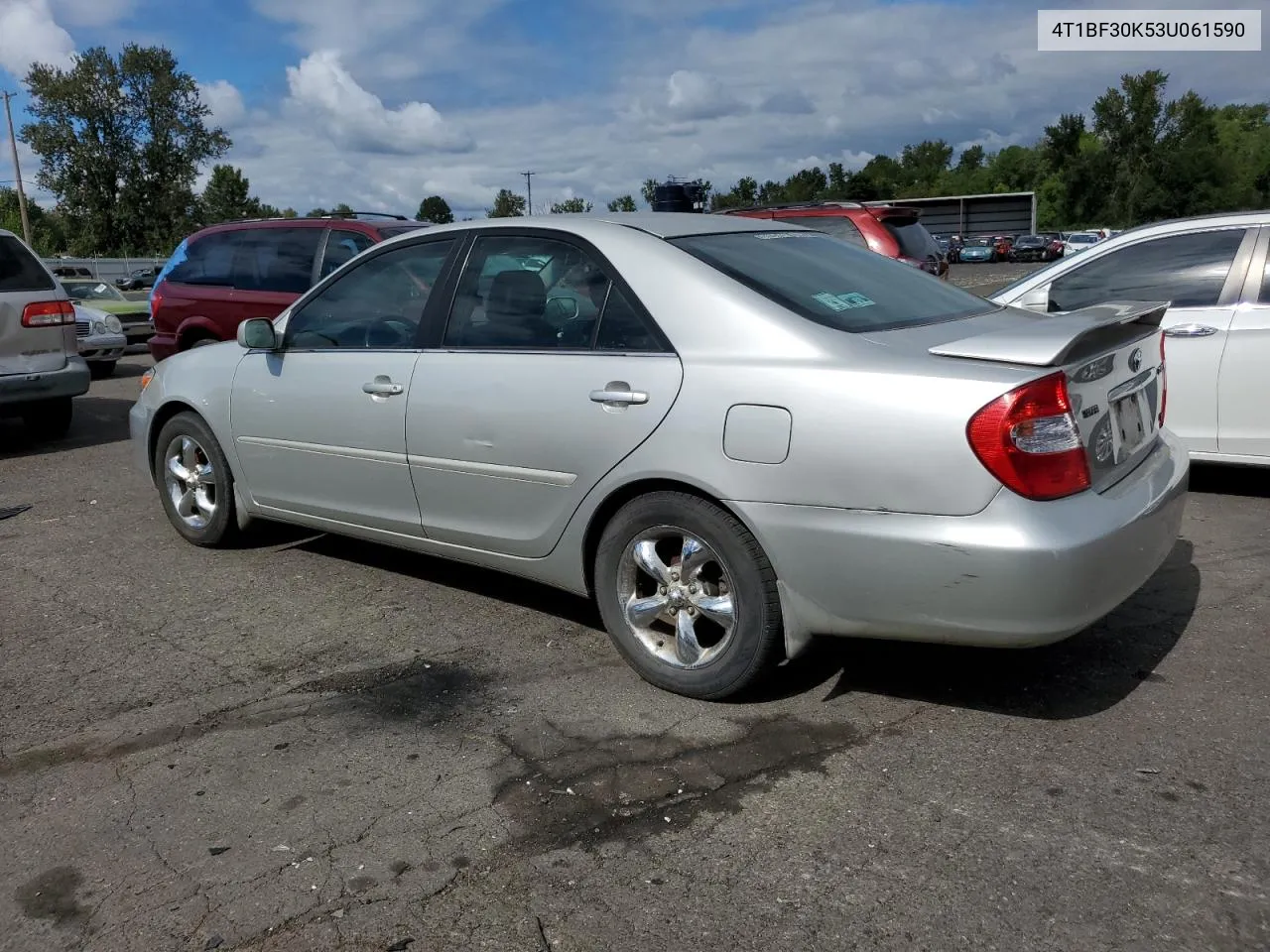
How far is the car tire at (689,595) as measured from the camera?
3.58 m

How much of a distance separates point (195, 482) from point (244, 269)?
4.62 meters

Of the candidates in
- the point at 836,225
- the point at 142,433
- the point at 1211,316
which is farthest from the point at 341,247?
the point at 1211,316

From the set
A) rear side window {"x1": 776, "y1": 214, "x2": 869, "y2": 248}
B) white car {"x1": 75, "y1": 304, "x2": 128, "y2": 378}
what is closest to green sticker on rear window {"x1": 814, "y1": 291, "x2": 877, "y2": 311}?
rear side window {"x1": 776, "y1": 214, "x2": 869, "y2": 248}

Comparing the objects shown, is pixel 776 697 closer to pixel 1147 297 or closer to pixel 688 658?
pixel 688 658

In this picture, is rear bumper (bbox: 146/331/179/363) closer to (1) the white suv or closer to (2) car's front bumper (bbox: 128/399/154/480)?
(1) the white suv

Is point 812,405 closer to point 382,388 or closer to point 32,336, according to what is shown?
point 382,388

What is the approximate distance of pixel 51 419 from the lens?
9906 millimetres

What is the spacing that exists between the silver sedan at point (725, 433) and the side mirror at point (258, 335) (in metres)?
0.02

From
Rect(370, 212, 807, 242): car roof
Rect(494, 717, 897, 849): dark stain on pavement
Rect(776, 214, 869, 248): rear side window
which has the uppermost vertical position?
Rect(776, 214, 869, 248): rear side window

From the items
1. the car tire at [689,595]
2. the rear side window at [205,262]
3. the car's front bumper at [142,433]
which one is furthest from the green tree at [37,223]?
the car tire at [689,595]

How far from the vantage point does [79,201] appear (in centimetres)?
5347

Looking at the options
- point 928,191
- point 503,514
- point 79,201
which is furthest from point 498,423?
point 928,191

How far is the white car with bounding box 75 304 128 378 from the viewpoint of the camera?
14.5 meters

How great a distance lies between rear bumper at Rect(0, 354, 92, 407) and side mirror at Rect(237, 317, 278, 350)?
4756 mm
